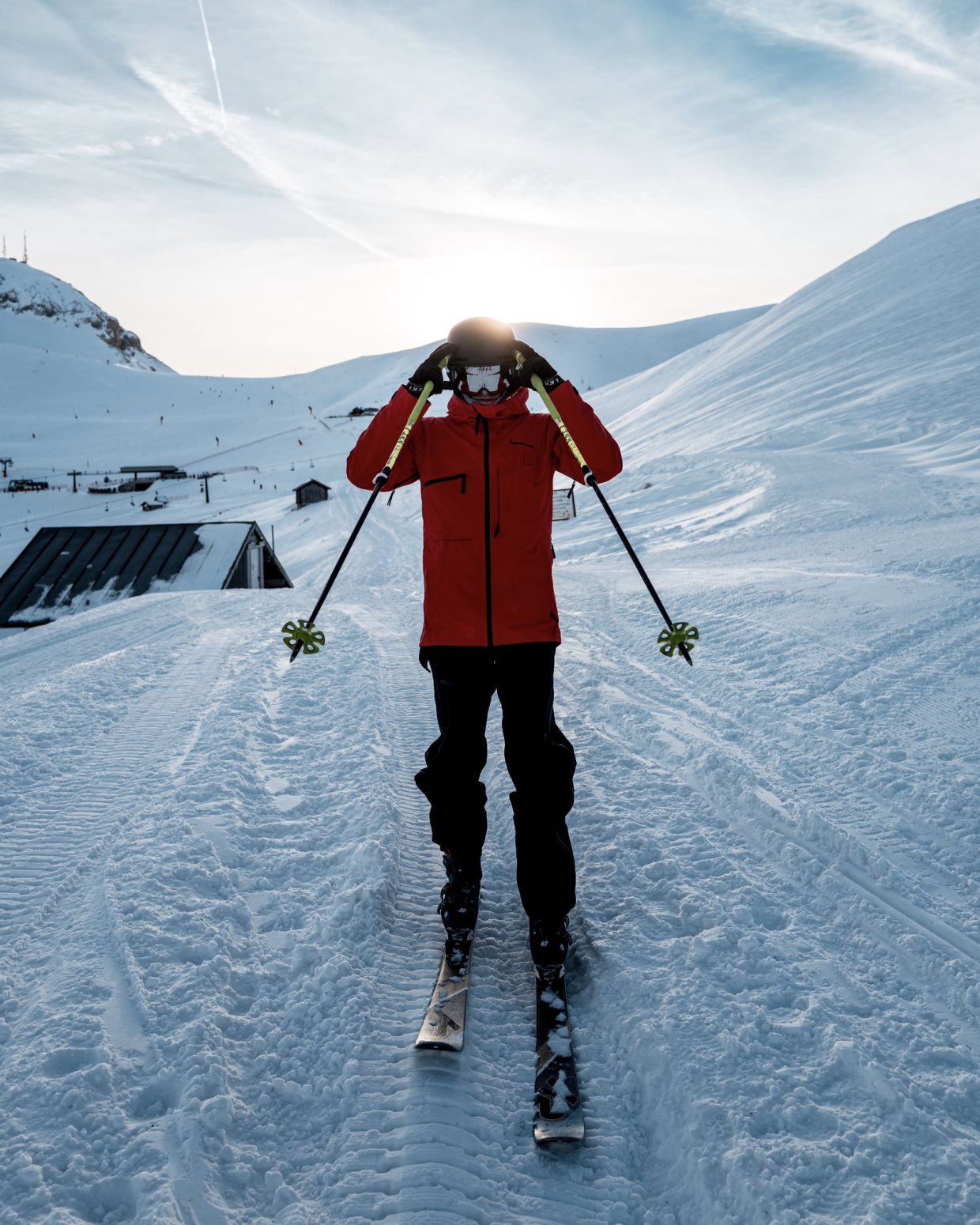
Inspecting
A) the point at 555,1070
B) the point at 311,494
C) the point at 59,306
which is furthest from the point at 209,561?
the point at 59,306

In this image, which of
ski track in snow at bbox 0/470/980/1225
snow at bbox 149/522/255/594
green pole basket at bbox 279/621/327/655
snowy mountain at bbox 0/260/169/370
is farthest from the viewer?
snowy mountain at bbox 0/260/169/370

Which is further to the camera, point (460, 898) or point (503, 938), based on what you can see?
point (503, 938)

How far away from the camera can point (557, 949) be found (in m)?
2.63

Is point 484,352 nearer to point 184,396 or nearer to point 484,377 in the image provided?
point 484,377

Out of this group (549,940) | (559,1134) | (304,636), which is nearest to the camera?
(559,1134)

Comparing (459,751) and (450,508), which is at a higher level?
(450,508)

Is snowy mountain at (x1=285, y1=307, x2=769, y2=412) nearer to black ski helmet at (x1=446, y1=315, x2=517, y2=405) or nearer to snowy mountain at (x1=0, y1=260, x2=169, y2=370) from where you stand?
snowy mountain at (x1=0, y1=260, x2=169, y2=370)

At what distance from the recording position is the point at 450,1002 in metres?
2.52

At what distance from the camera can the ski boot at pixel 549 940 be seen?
2.61m

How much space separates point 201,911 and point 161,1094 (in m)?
0.87

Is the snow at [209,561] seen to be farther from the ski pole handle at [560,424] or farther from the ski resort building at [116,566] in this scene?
the ski pole handle at [560,424]

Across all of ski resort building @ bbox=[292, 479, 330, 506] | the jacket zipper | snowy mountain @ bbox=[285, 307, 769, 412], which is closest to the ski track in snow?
the jacket zipper

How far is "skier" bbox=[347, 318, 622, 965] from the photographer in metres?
2.74

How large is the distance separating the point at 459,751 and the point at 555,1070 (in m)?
1.06
